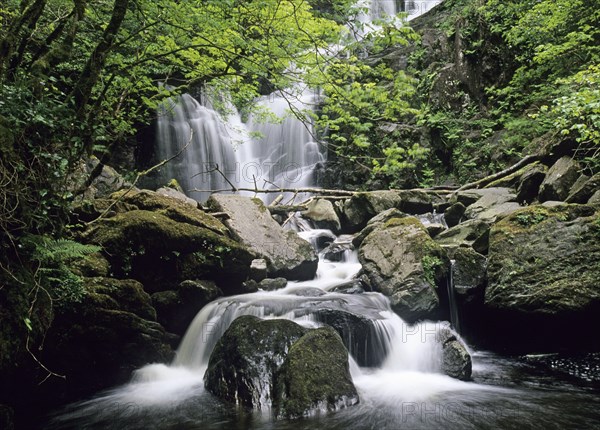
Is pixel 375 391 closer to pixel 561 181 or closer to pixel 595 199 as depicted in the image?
pixel 595 199

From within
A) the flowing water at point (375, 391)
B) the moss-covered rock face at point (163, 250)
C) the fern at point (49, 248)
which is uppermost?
the moss-covered rock face at point (163, 250)

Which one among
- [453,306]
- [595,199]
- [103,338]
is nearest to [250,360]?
[103,338]

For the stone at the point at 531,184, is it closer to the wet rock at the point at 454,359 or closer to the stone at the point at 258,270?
the wet rock at the point at 454,359

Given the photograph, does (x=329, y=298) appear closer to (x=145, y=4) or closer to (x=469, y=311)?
(x=469, y=311)

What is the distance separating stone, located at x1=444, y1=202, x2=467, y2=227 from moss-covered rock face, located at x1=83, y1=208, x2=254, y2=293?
6.09m

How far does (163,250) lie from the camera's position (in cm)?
670

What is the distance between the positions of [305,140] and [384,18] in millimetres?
13321

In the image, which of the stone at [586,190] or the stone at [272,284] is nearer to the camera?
the stone at [586,190]

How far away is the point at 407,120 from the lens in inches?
658

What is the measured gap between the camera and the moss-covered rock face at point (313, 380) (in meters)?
4.45

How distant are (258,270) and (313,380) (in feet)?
12.6

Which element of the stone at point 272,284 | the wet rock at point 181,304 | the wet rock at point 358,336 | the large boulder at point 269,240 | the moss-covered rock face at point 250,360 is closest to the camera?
the moss-covered rock face at point 250,360

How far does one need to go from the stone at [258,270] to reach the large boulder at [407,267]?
6.66 ft

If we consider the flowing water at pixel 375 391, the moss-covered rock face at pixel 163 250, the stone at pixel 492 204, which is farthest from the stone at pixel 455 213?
the moss-covered rock face at pixel 163 250
